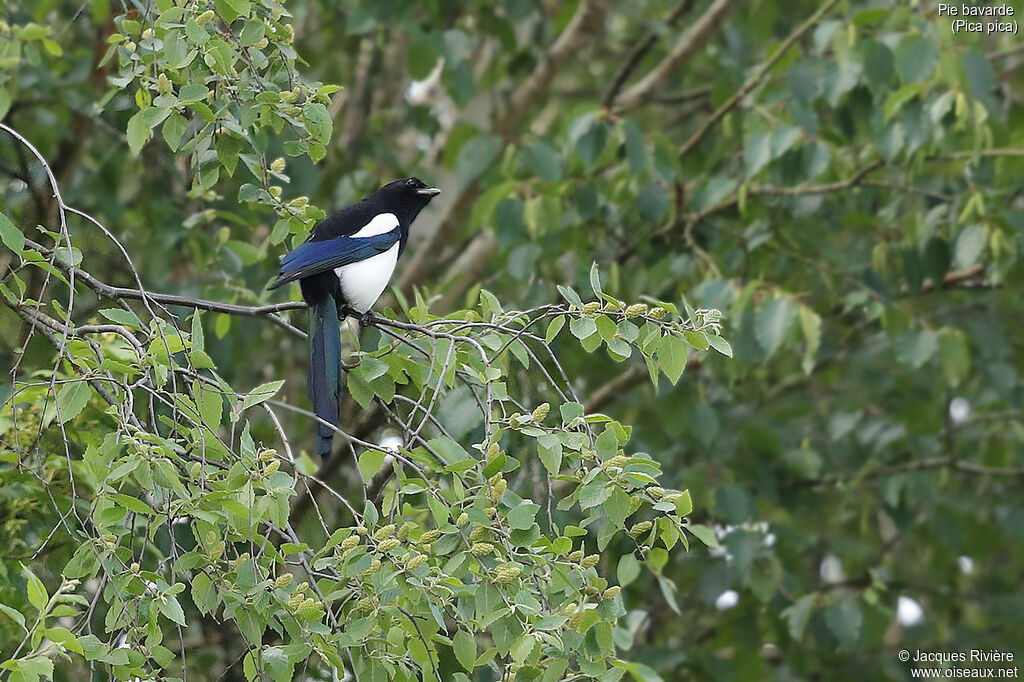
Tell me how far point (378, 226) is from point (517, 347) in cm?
133

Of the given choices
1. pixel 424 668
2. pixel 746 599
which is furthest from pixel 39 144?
pixel 424 668

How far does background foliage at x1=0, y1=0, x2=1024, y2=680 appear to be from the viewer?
2238 millimetres

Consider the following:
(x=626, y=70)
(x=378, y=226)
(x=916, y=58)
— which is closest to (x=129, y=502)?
(x=378, y=226)

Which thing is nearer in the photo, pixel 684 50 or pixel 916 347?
pixel 916 347

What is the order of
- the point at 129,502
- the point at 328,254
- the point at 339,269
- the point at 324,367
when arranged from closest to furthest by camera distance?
the point at 129,502, the point at 324,367, the point at 328,254, the point at 339,269

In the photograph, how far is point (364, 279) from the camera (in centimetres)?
361

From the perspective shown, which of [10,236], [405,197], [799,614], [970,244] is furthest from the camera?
[799,614]

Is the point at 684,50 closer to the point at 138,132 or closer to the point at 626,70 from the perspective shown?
the point at 626,70

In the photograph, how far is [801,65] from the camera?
194 inches

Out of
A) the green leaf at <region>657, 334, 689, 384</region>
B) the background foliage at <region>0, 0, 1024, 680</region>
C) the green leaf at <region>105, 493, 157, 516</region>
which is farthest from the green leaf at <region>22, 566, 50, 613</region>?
the green leaf at <region>657, 334, 689, 384</region>

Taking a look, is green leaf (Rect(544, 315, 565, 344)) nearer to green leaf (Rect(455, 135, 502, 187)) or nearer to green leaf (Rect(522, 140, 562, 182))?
green leaf (Rect(522, 140, 562, 182))

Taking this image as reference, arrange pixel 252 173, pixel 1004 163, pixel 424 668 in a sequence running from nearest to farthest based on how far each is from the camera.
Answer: pixel 424 668
pixel 252 173
pixel 1004 163

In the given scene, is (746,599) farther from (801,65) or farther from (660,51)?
(660,51)

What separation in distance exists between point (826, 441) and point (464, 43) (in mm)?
2227
